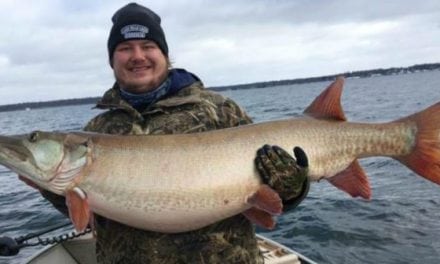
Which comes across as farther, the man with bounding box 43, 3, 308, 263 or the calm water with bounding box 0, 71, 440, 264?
the calm water with bounding box 0, 71, 440, 264

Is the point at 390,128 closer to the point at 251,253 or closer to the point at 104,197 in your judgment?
the point at 251,253

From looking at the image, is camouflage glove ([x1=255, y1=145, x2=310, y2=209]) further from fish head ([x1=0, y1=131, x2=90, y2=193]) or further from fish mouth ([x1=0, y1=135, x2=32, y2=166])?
fish mouth ([x1=0, y1=135, x2=32, y2=166])

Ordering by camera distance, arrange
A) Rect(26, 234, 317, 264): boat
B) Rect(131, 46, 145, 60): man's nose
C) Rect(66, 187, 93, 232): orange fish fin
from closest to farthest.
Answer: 1. Rect(66, 187, 93, 232): orange fish fin
2. Rect(131, 46, 145, 60): man's nose
3. Rect(26, 234, 317, 264): boat

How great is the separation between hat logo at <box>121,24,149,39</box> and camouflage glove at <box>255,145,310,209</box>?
121cm

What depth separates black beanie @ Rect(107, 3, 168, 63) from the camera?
3.80 m

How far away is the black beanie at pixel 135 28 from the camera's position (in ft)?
12.5

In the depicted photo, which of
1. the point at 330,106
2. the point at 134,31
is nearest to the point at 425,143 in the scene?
the point at 330,106

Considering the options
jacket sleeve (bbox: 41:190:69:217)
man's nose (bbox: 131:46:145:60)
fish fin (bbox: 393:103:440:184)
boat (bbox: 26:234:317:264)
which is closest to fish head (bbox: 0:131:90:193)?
jacket sleeve (bbox: 41:190:69:217)

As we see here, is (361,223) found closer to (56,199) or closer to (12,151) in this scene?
(56,199)

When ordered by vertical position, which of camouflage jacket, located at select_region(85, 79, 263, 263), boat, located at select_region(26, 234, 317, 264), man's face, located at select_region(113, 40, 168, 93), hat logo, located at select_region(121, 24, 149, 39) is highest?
hat logo, located at select_region(121, 24, 149, 39)

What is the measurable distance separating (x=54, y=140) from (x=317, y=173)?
67.3 inches

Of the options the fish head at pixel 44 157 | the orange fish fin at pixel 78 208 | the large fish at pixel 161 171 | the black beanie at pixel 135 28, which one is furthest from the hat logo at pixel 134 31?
the orange fish fin at pixel 78 208

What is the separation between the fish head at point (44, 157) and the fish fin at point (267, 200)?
1.07 meters

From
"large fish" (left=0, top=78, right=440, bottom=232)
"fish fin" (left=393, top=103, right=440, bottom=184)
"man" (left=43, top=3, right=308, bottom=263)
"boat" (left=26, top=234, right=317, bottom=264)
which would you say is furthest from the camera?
"boat" (left=26, top=234, right=317, bottom=264)
